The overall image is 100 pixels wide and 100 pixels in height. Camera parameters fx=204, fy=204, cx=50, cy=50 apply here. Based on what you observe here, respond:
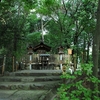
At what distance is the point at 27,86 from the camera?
352 inches

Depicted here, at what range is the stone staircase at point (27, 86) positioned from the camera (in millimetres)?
7438

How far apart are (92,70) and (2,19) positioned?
33.5 feet

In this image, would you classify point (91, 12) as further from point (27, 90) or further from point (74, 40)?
point (27, 90)

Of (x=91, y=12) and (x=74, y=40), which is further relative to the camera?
(x=74, y=40)

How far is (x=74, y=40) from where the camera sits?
21453 mm

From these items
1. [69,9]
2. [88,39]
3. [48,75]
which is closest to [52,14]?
[69,9]

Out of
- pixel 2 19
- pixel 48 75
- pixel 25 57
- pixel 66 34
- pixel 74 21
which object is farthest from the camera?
pixel 66 34

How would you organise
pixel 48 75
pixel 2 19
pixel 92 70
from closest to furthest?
pixel 92 70 < pixel 48 75 < pixel 2 19

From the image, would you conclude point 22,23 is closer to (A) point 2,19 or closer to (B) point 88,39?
(A) point 2,19

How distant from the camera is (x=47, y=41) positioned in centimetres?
2759

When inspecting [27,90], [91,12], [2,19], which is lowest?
[27,90]

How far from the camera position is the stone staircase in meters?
7.44

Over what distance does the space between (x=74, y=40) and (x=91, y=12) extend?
5.32 metres

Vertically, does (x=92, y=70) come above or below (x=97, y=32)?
below
